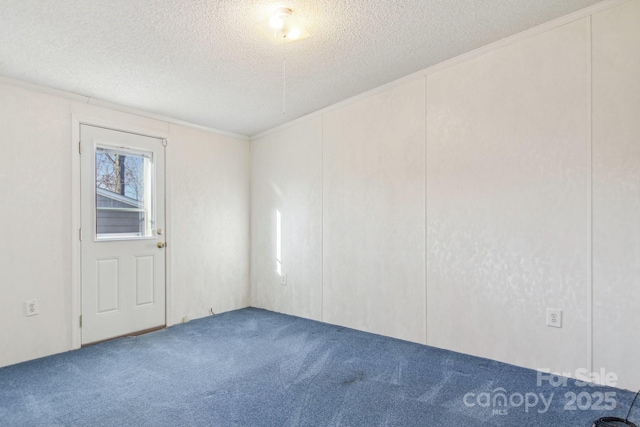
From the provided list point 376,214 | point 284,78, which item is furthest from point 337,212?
point 284,78

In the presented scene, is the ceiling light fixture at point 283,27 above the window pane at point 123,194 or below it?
above

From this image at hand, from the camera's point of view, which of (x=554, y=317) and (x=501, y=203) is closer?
(x=554, y=317)

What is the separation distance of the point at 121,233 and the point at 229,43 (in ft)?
7.53

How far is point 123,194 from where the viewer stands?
3.66 metres

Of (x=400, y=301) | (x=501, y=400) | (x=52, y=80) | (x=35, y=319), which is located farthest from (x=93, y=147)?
(x=501, y=400)

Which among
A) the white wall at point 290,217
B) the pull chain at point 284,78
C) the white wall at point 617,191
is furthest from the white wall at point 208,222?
the white wall at point 617,191

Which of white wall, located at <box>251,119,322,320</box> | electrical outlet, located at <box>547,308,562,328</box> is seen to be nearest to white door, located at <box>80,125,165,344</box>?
white wall, located at <box>251,119,322,320</box>

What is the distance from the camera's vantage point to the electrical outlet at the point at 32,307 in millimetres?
3001

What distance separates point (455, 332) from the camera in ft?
9.82

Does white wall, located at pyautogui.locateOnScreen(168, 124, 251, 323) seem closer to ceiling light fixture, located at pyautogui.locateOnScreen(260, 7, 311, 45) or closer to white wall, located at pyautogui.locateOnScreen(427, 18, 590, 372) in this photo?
ceiling light fixture, located at pyautogui.locateOnScreen(260, 7, 311, 45)

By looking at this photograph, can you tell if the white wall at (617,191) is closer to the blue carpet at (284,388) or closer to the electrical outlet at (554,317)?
the electrical outlet at (554,317)

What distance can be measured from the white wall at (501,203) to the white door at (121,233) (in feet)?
6.19

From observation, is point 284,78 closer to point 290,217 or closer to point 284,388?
point 290,217

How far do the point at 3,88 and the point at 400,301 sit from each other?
3.87 meters
